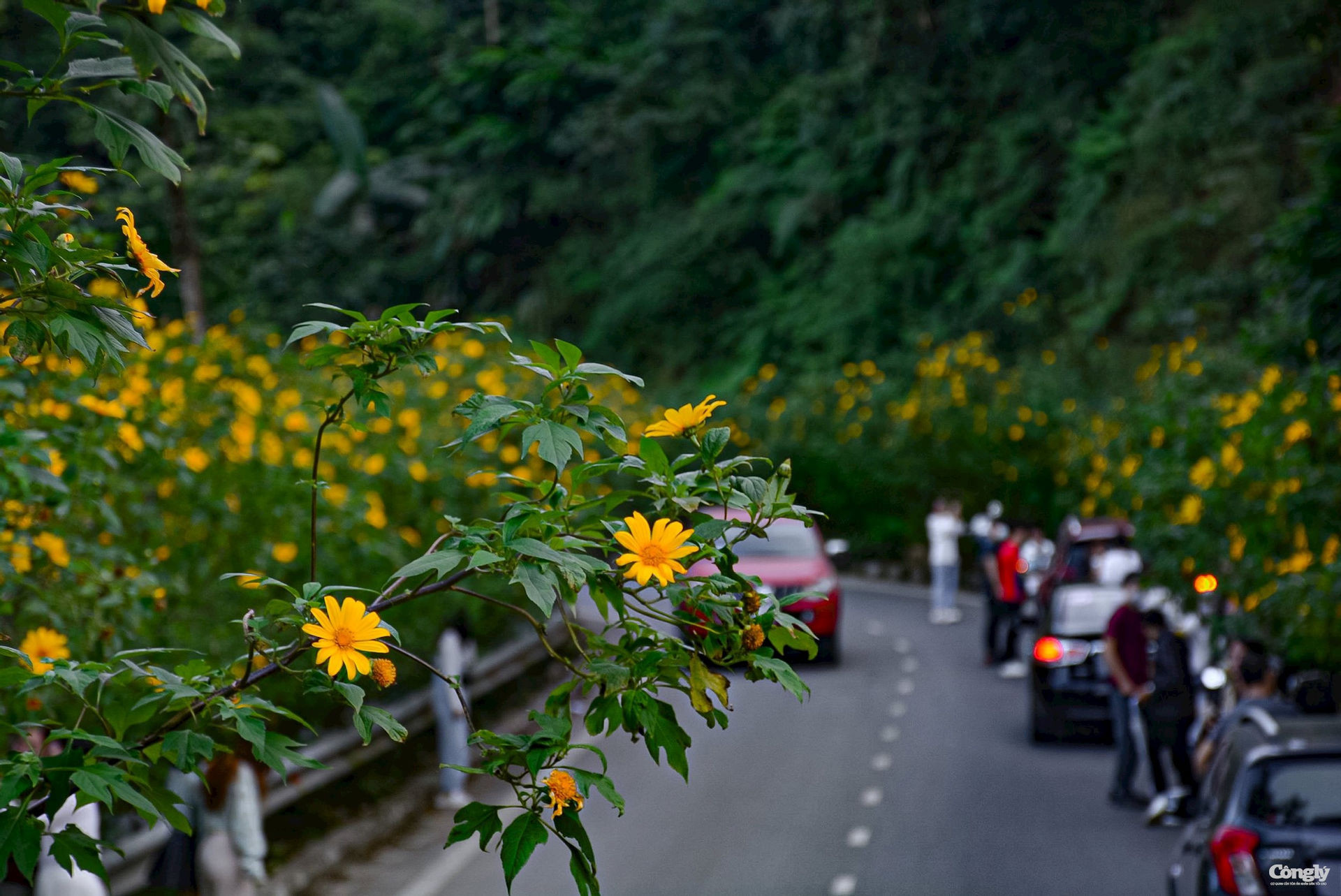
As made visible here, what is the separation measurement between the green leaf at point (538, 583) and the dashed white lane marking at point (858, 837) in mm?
8909

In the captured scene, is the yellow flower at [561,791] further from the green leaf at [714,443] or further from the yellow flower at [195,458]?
the yellow flower at [195,458]

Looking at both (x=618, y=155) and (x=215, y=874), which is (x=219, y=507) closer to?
(x=215, y=874)

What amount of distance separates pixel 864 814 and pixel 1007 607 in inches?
292

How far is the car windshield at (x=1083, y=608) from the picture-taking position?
46.7 ft

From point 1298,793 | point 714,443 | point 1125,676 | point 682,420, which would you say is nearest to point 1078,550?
point 1125,676

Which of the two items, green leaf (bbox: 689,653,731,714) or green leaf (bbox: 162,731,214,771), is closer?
green leaf (bbox: 162,731,214,771)

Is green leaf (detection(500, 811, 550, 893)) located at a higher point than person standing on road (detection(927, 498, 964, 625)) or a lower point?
higher

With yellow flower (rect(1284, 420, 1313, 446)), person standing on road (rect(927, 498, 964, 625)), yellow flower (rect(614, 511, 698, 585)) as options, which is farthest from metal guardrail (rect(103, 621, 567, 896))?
yellow flower (rect(1284, 420, 1313, 446))

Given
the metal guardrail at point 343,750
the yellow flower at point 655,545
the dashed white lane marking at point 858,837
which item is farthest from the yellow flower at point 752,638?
the dashed white lane marking at point 858,837

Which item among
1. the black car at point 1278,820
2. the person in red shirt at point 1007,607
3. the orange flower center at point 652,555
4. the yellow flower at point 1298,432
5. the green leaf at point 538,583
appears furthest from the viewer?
the person in red shirt at point 1007,607

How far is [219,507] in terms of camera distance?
381 inches

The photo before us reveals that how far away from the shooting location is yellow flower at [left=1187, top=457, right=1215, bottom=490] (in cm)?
1200

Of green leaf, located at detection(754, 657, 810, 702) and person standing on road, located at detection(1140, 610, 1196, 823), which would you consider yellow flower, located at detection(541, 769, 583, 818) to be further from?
person standing on road, located at detection(1140, 610, 1196, 823)

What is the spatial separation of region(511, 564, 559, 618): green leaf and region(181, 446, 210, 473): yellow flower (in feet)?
22.2
